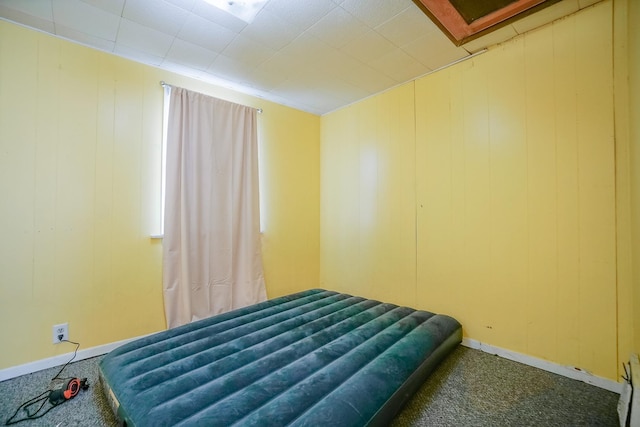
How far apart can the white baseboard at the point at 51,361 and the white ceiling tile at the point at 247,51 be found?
2523mm

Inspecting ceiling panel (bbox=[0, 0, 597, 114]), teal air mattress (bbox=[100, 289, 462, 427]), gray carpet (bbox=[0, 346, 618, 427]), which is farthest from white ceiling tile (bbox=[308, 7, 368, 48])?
gray carpet (bbox=[0, 346, 618, 427])

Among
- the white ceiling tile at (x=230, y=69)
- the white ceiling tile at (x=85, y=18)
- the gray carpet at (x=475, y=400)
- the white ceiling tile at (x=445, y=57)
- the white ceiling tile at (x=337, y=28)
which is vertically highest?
the white ceiling tile at (x=230, y=69)

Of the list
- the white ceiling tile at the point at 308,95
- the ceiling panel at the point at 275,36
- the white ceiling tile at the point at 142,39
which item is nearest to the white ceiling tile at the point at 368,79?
the ceiling panel at the point at 275,36

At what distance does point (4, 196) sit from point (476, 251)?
A: 3430 mm

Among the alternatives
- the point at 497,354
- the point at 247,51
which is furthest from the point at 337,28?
the point at 497,354

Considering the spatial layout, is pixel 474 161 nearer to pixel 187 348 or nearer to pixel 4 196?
pixel 187 348

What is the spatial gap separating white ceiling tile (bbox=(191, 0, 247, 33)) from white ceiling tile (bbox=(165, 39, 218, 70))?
0.36 meters

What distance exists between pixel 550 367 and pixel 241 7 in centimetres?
314

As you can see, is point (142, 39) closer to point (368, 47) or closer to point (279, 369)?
point (368, 47)

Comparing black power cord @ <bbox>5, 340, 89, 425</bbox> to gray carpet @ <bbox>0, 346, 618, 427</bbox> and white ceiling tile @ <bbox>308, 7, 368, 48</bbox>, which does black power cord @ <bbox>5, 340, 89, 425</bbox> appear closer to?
gray carpet @ <bbox>0, 346, 618, 427</bbox>

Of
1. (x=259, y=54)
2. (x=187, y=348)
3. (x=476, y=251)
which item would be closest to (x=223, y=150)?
(x=259, y=54)

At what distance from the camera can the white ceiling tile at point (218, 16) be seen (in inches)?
65.1

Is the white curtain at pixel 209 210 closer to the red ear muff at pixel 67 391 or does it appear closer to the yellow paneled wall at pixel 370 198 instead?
the red ear muff at pixel 67 391

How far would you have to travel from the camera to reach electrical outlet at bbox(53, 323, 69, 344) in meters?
1.85
